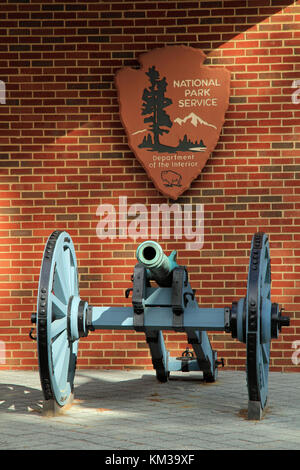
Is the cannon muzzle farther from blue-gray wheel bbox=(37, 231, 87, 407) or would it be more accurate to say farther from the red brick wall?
the red brick wall

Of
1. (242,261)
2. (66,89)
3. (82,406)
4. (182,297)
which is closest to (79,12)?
(66,89)

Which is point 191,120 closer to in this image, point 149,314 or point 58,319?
point 149,314

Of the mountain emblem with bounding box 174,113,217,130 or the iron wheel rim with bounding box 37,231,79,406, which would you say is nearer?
the iron wheel rim with bounding box 37,231,79,406

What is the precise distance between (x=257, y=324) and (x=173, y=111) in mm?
2982

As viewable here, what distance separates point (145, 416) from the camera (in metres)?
5.28

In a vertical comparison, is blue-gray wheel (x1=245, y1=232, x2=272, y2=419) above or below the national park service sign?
below

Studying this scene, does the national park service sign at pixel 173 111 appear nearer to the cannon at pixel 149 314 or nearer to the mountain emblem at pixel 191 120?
the mountain emblem at pixel 191 120

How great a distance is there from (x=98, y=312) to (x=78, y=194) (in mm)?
2053

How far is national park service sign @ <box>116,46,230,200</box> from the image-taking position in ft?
23.8

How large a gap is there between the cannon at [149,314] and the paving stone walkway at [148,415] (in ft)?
0.76

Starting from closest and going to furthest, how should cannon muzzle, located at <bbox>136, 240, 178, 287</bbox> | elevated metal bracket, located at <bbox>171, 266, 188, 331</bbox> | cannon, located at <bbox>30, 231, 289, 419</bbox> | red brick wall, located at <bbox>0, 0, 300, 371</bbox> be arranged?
cannon, located at <bbox>30, 231, 289, 419</bbox>, cannon muzzle, located at <bbox>136, 240, 178, 287</bbox>, elevated metal bracket, located at <bbox>171, 266, 188, 331</bbox>, red brick wall, located at <bbox>0, 0, 300, 371</bbox>

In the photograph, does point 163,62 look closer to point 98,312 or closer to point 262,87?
point 262,87

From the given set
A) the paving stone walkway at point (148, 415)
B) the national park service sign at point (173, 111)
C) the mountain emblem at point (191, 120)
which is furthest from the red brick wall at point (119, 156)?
the paving stone walkway at point (148, 415)

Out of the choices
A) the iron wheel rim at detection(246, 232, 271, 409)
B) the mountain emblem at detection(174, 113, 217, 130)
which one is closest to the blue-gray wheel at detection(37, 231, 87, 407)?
the iron wheel rim at detection(246, 232, 271, 409)
